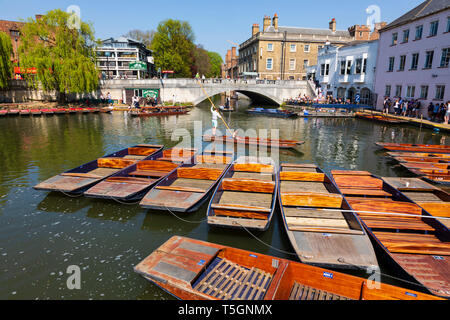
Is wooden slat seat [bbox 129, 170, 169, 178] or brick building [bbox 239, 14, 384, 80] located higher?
brick building [bbox 239, 14, 384, 80]

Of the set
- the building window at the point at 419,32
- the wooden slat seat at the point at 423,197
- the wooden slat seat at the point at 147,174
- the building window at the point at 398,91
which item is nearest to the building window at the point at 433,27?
the building window at the point at 419,32

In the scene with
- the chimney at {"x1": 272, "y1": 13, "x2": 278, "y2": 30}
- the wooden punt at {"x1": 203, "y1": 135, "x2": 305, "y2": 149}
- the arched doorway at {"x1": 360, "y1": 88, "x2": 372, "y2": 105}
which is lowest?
the wooden punt at {"x1": 203, "y1": 135, "x2": 305, "y2": 149}

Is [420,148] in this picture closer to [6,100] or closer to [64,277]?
[64,277]

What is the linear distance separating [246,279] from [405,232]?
18.4 feet

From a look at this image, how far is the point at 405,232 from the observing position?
28.3 ft

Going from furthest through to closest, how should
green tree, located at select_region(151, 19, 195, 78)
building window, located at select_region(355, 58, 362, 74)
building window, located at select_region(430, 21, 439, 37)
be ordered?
green tree, located at select_region(151, 19, 195, 78)
building window, located at select_region(355, 58, 362, 74)
building window, located at select_region(430, 21, 439, 37)

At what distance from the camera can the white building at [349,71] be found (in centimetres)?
4056

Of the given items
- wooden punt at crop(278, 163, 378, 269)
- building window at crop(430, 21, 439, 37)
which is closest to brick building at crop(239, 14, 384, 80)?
building window at crop(430, 21, 439, 37)

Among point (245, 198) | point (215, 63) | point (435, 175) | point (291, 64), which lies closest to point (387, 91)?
point (435, 175)

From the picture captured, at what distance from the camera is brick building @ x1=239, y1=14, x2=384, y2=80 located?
64312 mm

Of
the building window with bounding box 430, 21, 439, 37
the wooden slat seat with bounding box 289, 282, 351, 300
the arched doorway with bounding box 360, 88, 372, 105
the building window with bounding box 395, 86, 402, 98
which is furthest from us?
the arched doorway with bounding box 360, 88, 372, 105

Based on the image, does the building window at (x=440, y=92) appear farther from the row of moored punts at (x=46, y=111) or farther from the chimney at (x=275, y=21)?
the chimney at (x=275, y=21)

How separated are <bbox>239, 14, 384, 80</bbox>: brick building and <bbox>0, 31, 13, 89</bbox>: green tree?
4321 cm

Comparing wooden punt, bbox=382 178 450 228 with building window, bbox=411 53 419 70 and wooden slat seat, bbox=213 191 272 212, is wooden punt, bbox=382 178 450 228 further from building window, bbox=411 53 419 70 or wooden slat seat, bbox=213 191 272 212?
building window, bbox=411 53 419 70
